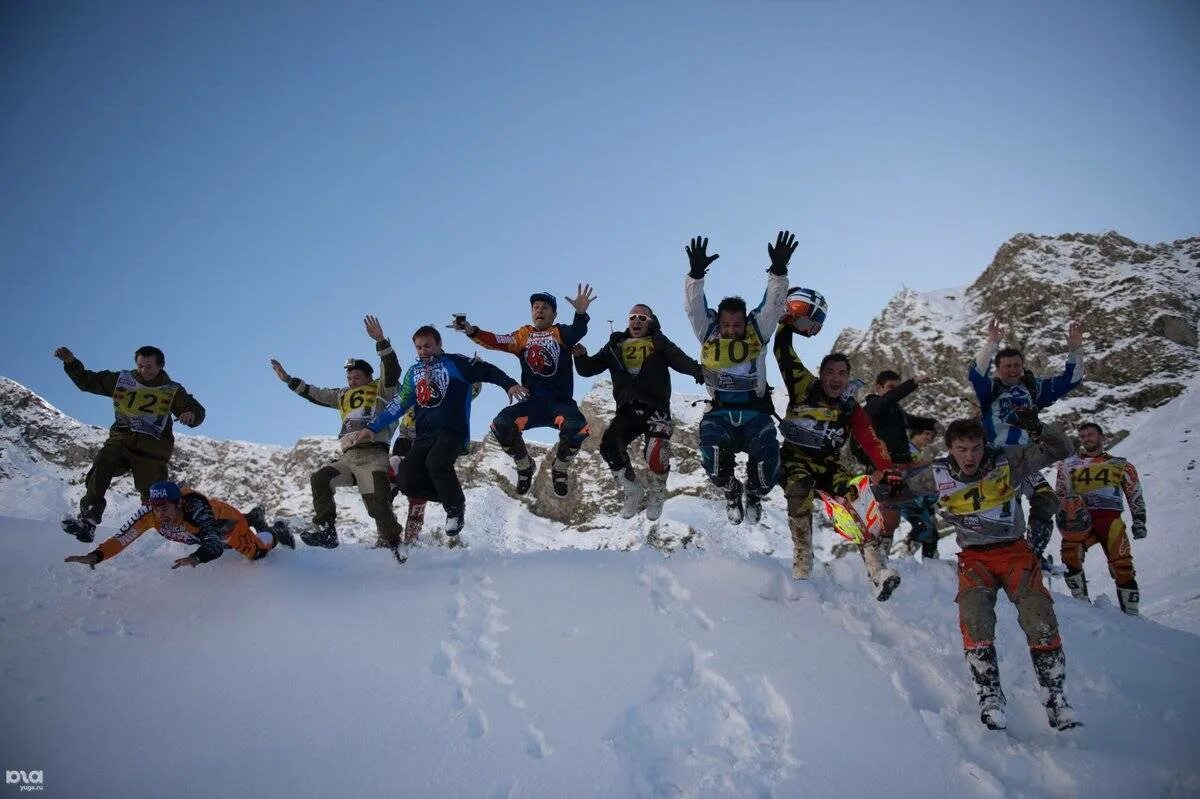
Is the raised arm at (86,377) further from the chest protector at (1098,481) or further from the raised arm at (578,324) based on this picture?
Result: the chest protector at (1098,481)

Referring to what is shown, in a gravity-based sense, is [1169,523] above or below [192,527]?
below

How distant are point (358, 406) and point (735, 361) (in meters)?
4.78

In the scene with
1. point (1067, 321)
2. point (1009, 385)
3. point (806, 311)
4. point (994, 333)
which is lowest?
point (1009, 385)

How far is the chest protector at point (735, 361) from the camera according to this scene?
676cm

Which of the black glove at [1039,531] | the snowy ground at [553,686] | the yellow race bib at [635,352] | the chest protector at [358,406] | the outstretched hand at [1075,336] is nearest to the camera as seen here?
the snowy ground at [553,686]

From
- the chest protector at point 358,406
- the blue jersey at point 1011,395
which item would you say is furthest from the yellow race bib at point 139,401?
the blue jersey at point 1011,395

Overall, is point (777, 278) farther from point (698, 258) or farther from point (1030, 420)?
point (1030, 420)

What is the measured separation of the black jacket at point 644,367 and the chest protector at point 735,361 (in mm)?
362

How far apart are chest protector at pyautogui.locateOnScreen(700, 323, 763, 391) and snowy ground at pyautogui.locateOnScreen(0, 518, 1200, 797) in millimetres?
1910

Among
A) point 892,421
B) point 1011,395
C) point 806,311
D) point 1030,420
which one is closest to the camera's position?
point 806,311

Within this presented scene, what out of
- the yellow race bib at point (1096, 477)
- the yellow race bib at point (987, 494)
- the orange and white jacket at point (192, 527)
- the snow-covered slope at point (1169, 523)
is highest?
the yellow race bib at point (987, 494)

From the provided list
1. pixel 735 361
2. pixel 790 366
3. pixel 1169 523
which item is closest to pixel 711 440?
pixel 735 361

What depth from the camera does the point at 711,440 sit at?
6508 mm

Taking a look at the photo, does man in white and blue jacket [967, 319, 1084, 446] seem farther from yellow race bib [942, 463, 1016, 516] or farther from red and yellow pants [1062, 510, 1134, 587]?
yellow race bib [942, 463, 1016, 516]
